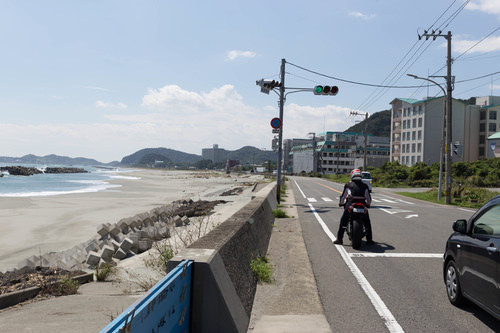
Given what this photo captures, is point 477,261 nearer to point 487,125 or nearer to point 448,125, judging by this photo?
point 448,125

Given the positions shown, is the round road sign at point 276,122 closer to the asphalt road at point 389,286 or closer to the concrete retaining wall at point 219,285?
the asphalt road at point 389,286

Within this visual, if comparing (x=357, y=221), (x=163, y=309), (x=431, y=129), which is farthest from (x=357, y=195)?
(x=431, y=129)

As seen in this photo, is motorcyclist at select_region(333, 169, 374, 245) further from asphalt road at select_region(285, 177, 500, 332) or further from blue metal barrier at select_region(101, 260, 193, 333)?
blue metal barrier at select_region(101, 260, 193, 333)

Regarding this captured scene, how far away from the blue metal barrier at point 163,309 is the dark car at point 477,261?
10.6ft

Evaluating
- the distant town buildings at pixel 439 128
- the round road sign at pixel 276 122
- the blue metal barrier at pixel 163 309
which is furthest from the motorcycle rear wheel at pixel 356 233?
the distant town buildings at pixel 439 128

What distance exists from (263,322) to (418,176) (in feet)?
170

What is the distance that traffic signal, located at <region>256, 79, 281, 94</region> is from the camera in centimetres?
1989

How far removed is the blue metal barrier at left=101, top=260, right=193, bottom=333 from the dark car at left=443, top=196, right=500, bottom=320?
324 centimetres

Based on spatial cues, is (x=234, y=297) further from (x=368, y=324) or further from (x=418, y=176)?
(x=418, y=176)

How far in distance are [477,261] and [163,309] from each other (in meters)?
3.72

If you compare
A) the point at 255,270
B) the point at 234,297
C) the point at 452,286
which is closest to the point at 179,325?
the point at 234,297

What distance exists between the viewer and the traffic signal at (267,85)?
19.9 meters

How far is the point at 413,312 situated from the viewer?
17.1ft

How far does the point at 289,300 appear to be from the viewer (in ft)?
18.7
